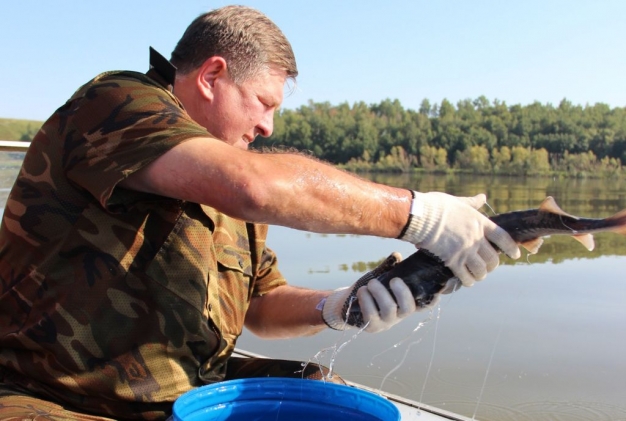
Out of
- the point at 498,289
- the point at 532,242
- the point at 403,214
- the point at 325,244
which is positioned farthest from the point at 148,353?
the point at 325,244

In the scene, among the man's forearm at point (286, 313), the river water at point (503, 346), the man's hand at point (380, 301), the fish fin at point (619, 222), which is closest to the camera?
the fish fin at point (619, 222)

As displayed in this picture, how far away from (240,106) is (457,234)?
998 mm

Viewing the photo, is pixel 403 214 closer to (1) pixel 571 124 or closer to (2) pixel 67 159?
(2) pixel 67 159

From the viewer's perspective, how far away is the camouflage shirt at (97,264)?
2.22m

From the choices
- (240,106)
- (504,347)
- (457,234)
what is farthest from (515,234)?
(504,347)

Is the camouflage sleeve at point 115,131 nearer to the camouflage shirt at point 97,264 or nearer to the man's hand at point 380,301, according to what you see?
the camouflage shirt at point 97,264

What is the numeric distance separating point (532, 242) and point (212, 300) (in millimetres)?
1286

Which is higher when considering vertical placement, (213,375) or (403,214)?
Result: (403,214)

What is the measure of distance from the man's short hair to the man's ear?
0.02m

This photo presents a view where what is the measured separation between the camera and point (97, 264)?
231 centimetres

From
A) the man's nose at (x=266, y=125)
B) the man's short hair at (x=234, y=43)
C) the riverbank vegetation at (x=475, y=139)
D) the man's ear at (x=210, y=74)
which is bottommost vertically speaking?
the riverbank vegetation at (x=475, y=139)

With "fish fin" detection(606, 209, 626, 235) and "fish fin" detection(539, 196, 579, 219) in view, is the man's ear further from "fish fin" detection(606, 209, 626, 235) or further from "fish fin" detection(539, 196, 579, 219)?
"fish fin" detection(606, 209, 626, 235)

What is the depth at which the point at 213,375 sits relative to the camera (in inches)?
112

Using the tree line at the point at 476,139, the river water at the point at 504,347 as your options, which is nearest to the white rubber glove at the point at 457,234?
the river water at the point at 504,347
